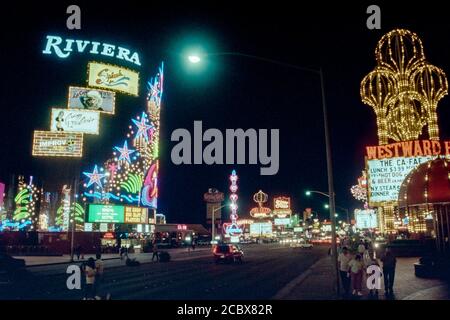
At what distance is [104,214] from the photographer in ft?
209

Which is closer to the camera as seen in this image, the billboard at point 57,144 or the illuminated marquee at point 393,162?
the illuminated marquee at point 393,162

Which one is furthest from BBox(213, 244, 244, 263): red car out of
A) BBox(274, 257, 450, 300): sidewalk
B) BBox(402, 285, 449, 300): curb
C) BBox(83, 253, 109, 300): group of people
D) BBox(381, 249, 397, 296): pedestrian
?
BBox(83, 253, 109, 300): group of people

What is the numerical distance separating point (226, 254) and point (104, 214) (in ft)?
111

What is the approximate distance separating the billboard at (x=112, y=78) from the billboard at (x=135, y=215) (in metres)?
20.7

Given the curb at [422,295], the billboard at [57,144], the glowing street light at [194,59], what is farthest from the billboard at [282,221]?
the glowing street light at [194,59]

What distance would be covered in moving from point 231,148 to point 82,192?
49.3 m

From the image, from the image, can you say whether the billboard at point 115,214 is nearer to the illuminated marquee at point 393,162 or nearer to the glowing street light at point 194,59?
the illuminated marquee at point 393,162

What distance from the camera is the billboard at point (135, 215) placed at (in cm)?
6756

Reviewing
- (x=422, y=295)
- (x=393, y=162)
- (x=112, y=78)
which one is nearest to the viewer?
(x=422, y=295)

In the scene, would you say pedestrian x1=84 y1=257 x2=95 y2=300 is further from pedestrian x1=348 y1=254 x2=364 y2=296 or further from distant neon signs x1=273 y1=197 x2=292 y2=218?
distant neon signs x1=273 y1=197 x2=292 y2=218

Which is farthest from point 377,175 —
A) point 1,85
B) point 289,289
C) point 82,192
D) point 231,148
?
point 1,85

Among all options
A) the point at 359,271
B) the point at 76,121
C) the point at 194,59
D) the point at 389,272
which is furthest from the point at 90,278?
the point at 76,121

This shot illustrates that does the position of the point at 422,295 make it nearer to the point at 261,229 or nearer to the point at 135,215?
the point at 135,215

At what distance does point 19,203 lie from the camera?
92625mm
